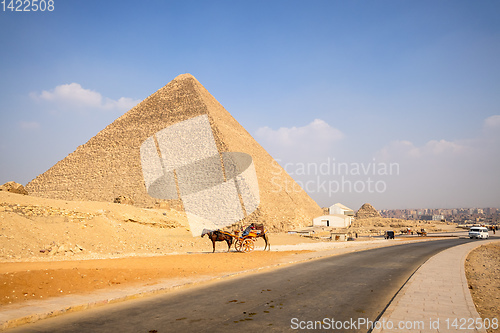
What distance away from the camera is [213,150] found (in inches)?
2680

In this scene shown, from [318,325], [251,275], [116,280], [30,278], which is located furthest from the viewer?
[251,275]

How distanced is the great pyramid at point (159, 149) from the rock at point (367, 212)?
22855mm

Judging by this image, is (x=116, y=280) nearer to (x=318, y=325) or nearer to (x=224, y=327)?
(x=224, y=327)

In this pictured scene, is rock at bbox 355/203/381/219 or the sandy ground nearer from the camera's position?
the sandy ground

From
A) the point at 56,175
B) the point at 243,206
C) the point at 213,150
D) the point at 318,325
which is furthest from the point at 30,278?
the point at 56,175

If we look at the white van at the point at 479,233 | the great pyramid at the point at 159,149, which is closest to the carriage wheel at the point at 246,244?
the white van at the point at 479,233

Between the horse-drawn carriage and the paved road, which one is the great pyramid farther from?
the paved road

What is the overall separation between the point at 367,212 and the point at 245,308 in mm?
106139

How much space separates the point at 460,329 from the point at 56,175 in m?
86.7

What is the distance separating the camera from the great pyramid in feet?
206

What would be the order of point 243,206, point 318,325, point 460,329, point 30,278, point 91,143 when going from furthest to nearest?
point 91,143, point 243,206, point 30,278, point 318,325, point 460,329

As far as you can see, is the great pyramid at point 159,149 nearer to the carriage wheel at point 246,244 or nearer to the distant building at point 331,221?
the distant building at point 331,221

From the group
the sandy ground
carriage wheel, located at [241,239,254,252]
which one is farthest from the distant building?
the sandy ground

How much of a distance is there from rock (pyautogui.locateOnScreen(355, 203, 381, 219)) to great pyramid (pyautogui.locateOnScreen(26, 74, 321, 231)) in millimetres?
22855
